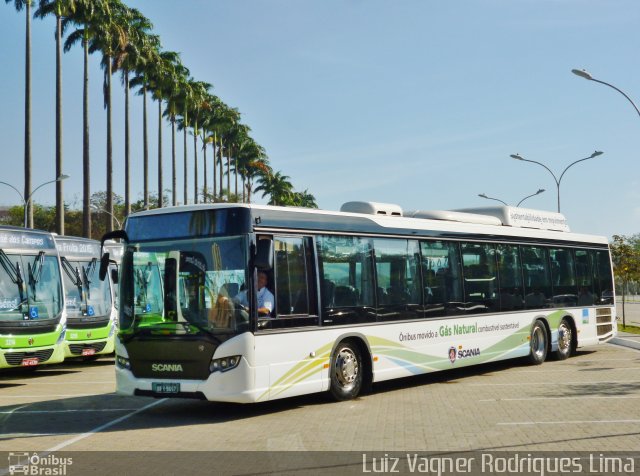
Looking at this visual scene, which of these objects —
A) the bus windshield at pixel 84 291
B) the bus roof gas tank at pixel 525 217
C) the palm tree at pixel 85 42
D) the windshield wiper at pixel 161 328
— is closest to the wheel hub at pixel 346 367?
the windshield wiper at pixel 161 328

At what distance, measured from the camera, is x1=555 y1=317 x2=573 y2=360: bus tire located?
2088 cm

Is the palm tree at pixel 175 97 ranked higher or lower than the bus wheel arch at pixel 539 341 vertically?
higher

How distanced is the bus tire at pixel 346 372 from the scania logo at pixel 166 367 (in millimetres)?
2469

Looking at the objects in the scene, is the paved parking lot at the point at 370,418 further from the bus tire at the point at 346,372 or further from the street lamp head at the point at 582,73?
the street lamp head at the point at 582,73

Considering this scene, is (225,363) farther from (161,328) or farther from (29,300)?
(29,300)

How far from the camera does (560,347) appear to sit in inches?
821

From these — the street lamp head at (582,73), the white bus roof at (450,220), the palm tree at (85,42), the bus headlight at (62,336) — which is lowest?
the bus headlight at (62,336)

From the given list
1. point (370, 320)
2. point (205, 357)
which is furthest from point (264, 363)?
point (370, 320)

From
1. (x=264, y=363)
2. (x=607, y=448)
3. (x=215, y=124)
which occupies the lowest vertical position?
(x=607, y=448)

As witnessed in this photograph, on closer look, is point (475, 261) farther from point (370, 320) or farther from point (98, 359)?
point (98, 359)

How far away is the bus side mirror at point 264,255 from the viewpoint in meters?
12.1

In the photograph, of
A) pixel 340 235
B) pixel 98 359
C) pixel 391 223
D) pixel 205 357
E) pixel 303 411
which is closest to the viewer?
pixel 205 357
